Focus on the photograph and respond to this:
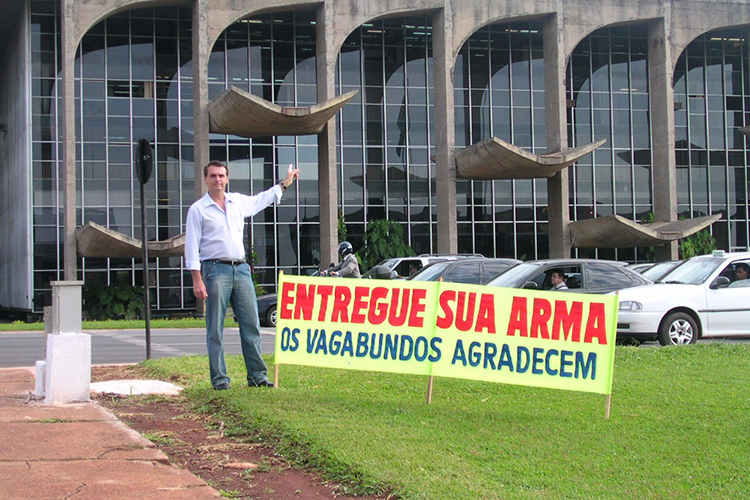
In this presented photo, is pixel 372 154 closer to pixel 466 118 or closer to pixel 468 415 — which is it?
pixel 466 118

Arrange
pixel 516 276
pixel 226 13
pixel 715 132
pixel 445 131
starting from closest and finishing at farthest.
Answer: pixel 516 276, pixel 226 13, pixel 445 131, pixel 715 132

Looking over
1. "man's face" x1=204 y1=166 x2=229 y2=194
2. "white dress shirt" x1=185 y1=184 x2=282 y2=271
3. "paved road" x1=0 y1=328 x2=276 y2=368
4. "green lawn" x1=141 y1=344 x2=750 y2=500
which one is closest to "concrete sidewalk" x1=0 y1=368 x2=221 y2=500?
"green lawn" x1=141 y1=344 x2=750 y2=500

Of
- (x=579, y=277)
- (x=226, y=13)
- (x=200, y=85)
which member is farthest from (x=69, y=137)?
(x=579, y=277)

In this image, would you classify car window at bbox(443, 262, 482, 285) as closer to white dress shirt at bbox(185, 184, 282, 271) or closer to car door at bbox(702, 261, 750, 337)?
car door at bbox(702, 261, 750, 337)

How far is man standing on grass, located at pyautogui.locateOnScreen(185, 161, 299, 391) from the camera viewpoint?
828 cm

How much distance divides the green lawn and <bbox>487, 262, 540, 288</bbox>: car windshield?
16.5 ft

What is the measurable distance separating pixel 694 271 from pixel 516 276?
3.09m

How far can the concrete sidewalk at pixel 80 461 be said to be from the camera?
16.6 ft

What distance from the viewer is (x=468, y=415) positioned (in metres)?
7.20

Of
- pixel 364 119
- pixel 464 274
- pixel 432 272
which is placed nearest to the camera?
pixel 464 274

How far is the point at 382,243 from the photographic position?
3956 centimetres

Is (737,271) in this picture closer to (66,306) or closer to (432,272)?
(432,272)

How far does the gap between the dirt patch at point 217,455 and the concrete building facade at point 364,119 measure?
1088 inches

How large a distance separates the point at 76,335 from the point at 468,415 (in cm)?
371
